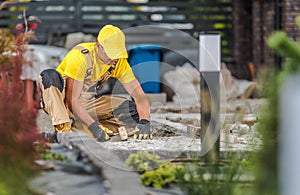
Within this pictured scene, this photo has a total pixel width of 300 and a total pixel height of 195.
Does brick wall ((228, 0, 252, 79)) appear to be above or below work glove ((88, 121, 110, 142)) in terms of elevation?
below

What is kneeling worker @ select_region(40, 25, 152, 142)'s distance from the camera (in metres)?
4.26

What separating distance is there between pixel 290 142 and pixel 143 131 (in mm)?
2709

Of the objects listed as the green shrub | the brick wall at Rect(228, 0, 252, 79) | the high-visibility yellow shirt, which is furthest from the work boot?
the brick wall at Rect(228, 0, 252, 79)

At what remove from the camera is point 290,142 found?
63.2 inches

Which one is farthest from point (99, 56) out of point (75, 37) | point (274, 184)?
point (75, 37)

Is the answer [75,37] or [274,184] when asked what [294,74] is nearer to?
[274,184]

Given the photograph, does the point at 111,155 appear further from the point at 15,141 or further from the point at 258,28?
the point at 258,28

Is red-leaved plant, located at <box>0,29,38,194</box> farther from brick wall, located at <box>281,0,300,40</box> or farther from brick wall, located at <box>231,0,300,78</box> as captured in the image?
brick wall, located at <box>281,0,300,40</box>

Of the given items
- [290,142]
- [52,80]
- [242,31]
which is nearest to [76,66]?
[52,80]

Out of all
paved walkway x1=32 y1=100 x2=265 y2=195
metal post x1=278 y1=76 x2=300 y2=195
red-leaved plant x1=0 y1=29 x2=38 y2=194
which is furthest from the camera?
paved walkway x1=32 y1=100 x2=265 y2=195

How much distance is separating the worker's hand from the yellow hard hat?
1.28 ft

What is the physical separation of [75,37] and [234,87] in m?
2.68

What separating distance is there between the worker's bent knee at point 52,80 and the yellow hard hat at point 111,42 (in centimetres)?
30

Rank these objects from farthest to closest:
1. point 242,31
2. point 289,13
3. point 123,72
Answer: point 242,31 → point 289,13 → point 123,72
